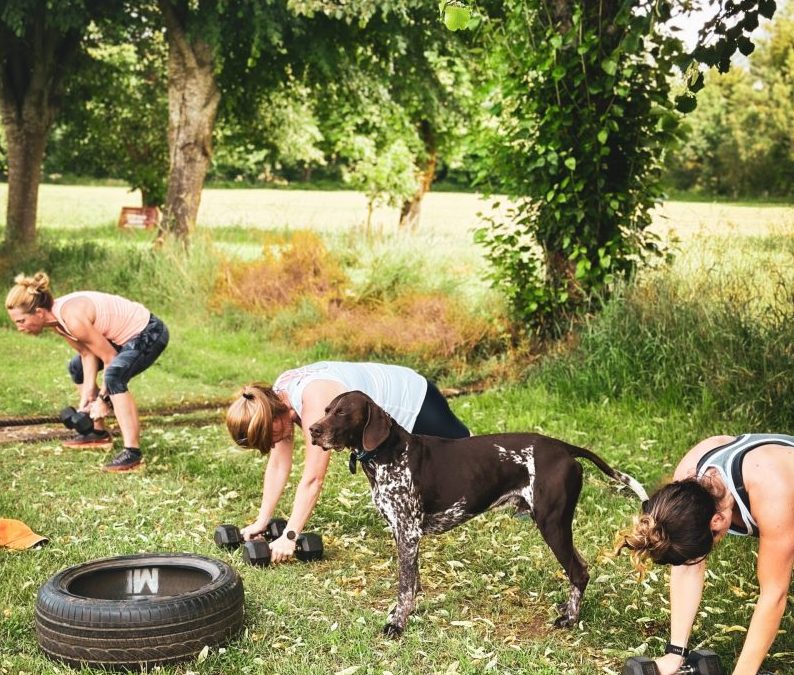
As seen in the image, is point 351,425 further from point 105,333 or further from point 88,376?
point 88,376

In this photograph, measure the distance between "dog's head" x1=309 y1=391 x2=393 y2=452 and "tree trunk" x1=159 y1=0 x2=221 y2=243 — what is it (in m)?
12.8

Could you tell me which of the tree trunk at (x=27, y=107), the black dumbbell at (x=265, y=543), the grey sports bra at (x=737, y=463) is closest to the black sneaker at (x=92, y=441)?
the black dumbbell at (x=265, y=543)

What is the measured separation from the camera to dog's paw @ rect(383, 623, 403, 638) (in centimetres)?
494

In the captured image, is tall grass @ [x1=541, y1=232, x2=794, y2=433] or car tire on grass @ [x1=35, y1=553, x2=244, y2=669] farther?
tall grass @ [x1=541, y1=232, x2=794, y2=433]

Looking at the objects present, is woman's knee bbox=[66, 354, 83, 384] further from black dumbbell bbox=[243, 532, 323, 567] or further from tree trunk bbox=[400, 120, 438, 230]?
tree trunk bbox=[400, 120, 438, 230]

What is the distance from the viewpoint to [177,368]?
40.8 ft

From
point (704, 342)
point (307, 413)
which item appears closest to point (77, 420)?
point (307, 413)

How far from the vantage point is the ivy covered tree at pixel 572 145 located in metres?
10.0

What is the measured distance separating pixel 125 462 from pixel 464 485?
3.83 m

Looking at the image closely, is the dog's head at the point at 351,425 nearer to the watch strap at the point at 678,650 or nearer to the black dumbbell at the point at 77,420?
the watch strap at the point at 678,650

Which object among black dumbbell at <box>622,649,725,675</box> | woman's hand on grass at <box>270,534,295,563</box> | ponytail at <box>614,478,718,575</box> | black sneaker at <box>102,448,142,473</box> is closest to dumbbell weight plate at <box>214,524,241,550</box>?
woman's hand on grass at <box>270,534,295,563</box>

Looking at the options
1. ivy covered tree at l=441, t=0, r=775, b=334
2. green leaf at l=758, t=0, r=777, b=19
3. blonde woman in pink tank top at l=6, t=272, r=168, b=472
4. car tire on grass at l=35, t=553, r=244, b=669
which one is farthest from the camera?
ivy covered tree at l=441, t=0, r=775, b=334

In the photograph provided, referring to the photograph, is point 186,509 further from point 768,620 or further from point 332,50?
point 332,50

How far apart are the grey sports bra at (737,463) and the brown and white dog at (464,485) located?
0.82m
